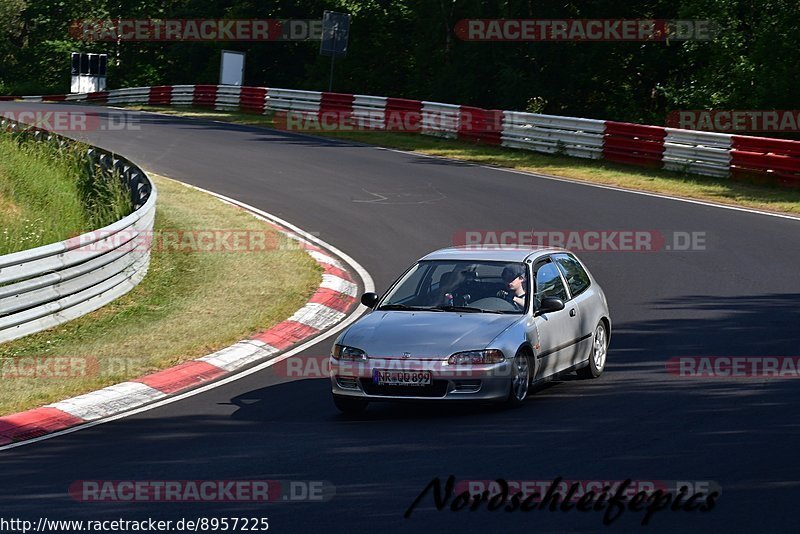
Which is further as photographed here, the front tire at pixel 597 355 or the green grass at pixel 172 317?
the green grass at pixel 172 317

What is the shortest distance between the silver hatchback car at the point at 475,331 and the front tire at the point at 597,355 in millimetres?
10

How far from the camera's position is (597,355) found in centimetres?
1212

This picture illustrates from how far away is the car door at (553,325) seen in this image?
1105 centimetres

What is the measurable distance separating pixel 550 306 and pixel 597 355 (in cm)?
131

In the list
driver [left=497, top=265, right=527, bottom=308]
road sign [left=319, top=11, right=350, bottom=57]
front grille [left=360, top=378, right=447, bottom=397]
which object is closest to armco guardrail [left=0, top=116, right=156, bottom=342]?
front grille [left=360, top=378, right=447, bottom=397]

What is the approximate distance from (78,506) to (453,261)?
5.01m

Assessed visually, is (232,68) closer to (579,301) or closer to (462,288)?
(579,301)

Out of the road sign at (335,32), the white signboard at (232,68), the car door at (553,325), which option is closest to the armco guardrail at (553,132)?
the road sign at (335,32)

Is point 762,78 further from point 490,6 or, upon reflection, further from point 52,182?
point 52,182

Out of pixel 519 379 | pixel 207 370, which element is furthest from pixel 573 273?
pixel 207 370

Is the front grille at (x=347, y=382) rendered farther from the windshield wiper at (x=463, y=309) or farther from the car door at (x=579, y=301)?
the car door at (x=579, y=301)

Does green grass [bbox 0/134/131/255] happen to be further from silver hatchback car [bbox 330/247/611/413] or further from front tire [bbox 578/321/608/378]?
front tire [bbox 578/321/608/378]

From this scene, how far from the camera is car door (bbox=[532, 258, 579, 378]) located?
11.0 meters

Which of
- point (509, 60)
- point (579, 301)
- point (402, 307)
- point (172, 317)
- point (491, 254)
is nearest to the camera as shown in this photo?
point (402, 307)
